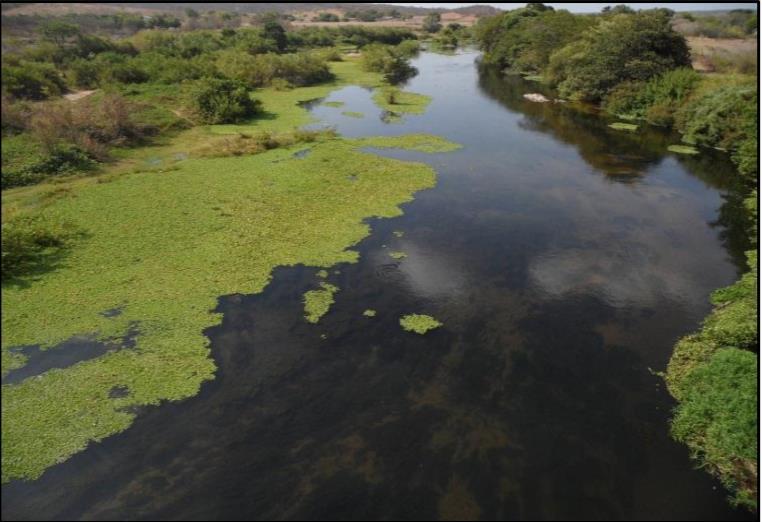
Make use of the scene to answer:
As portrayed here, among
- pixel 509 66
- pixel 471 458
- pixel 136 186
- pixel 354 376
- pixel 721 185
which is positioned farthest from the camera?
pixel 509 66

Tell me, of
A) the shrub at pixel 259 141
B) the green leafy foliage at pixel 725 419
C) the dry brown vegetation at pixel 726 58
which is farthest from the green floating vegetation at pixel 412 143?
the dry brown vegetation at pixel 726 58

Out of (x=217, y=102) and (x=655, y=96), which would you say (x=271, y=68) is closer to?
(x=217, y=102)

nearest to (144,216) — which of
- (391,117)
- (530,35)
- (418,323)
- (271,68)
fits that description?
(418,323)

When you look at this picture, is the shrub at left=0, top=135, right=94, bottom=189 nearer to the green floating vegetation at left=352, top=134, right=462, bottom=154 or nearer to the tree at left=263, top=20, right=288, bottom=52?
the green floating vegetation at left=352, top=134, right=462, bottom=154

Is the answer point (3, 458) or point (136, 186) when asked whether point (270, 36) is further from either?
point (3, 458)

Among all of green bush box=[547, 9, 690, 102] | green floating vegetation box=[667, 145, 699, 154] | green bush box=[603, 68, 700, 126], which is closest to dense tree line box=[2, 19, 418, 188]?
green bush box=[547, 9, 690, 102]

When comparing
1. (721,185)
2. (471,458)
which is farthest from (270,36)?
(471,458)
